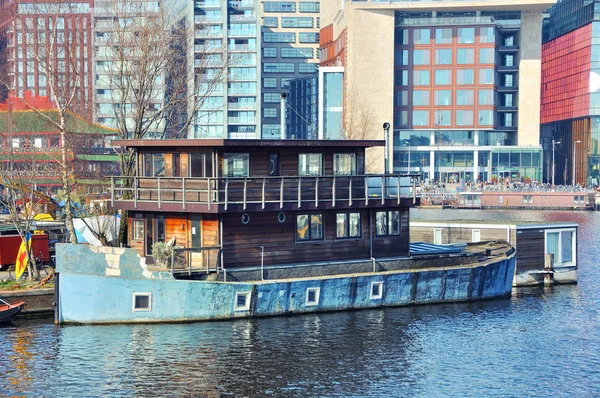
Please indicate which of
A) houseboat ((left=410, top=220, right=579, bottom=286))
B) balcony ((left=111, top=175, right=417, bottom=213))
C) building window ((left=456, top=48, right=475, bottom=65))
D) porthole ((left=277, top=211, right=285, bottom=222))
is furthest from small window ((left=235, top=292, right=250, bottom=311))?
building window ((left=456, top=48, right=475, bottom=65))

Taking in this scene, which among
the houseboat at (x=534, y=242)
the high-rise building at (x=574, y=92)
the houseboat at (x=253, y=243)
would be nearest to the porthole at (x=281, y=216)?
the houseboat at (x=253, y=243)

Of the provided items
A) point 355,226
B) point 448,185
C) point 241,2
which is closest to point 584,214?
point 448,185

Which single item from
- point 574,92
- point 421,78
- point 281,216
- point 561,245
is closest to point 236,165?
point 281,216

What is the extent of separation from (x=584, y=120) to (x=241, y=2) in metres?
71.9

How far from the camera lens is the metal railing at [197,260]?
38.8 meters

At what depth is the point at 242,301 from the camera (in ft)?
131

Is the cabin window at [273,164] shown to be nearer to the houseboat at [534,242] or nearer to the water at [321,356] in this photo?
the water at [321,356]

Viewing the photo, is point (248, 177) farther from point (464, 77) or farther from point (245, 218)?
point (464, 77)

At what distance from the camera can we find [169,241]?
40406 mm

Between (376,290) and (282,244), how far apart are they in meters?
5.47

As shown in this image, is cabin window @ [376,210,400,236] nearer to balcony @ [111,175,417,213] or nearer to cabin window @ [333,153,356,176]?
balcony @ [111,175,417,213]

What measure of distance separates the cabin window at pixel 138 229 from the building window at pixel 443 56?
120 meters

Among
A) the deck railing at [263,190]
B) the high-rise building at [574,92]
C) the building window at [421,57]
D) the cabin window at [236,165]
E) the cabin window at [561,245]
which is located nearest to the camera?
the deck railing at [263,190]

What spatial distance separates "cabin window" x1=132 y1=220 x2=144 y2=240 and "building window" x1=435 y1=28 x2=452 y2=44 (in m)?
120
